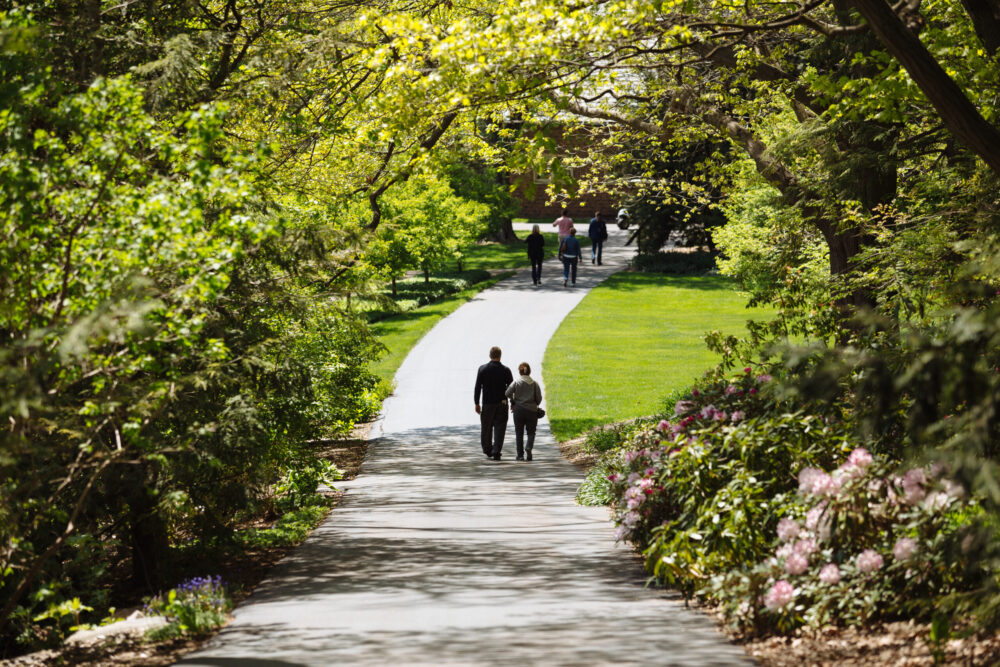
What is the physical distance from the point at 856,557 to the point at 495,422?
10.2 metres

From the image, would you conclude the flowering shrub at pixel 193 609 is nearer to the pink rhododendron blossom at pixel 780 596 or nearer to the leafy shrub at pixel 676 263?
the pink rhododendron blossom at pixel 780 596

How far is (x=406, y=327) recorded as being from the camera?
31469 mm

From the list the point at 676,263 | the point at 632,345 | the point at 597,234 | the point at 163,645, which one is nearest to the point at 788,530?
the point at 163,645

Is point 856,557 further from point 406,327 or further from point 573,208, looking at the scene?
point 573,208

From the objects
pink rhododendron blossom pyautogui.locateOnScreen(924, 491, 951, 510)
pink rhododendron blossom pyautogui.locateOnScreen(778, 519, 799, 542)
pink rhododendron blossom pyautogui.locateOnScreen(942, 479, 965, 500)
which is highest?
pink rhododendron blossom pyautogui.locateOnScreen(942, 479, 965, 500)

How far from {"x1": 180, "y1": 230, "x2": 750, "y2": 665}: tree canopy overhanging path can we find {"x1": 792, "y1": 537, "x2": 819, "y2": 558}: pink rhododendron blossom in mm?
768

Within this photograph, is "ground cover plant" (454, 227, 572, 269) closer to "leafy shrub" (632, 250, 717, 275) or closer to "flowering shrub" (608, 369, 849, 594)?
"leafy shrub" (632, 250, 717, 275)

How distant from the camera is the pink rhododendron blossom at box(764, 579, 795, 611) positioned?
665 centimetres

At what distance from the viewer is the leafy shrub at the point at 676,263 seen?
4066 centimetres

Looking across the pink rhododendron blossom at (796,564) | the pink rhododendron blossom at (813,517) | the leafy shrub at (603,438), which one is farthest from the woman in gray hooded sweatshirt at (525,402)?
the pink rhododendron blossom at (796,564)

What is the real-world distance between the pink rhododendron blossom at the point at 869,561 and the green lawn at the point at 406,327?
18575mm

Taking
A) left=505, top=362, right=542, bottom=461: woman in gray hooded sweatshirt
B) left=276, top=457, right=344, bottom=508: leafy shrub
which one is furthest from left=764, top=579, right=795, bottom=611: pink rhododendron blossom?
left=505, top=362, right=542, bottom=461: woman in gray hooded sweatshirt

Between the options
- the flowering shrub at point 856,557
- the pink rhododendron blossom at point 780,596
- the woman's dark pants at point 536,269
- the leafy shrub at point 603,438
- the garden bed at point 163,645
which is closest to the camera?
the flowering shrub at point 856,557

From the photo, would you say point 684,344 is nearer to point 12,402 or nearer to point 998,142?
point 998,142
